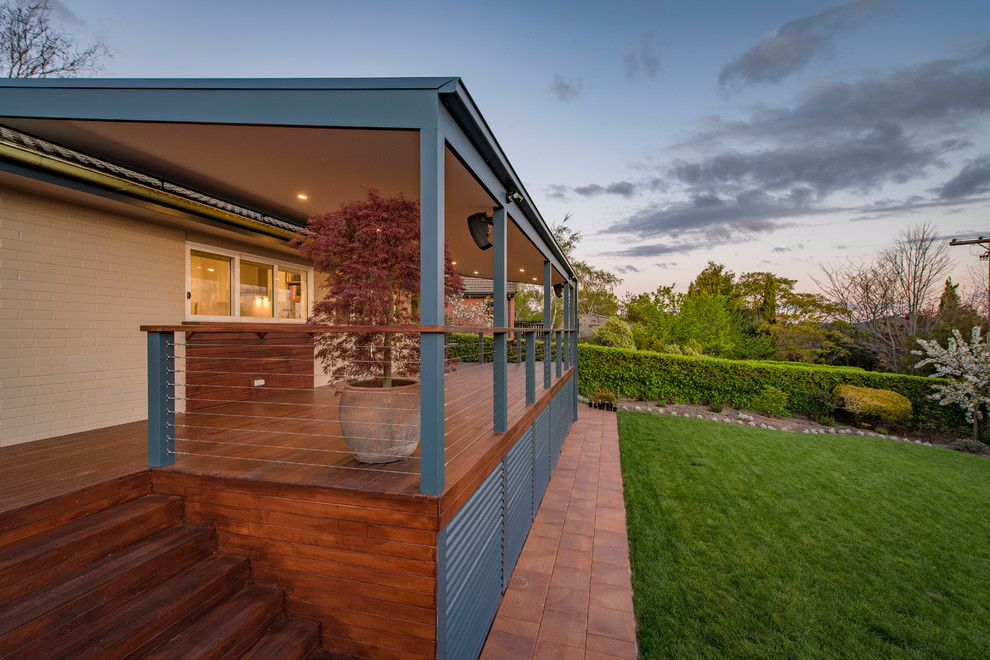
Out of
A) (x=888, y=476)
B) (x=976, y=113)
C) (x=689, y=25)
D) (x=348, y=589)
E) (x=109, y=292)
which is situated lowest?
(x=888, y=476)

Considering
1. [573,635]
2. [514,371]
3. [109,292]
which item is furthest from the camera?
[514,371]

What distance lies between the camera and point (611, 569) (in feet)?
11.1

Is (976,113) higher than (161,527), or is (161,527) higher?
(976,113)

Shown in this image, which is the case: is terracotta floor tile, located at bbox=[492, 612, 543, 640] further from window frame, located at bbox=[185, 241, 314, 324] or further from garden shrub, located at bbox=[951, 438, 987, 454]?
garden shrub, located at bbox=[951, 438, 987, 454]

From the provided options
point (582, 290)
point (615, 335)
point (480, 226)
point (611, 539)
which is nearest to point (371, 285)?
point (480, 226)

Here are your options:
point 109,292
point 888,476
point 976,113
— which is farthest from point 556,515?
point 976,113

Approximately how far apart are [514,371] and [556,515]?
14.3 feet

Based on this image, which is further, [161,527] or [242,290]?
[242,290]

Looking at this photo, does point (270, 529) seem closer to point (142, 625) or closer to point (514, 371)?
point (142, 625)

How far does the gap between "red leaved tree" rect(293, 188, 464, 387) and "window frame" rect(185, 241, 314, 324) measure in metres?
2.30

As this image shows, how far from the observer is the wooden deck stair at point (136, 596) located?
5.14 feet

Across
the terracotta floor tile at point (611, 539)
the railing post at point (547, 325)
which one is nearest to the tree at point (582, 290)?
the railing post at point (547, 325)

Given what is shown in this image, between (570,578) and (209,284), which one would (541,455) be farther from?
(209,284)

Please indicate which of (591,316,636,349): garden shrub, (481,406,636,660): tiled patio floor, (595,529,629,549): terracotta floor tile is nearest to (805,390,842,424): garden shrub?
(591,316,636,349): garden shrub
